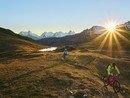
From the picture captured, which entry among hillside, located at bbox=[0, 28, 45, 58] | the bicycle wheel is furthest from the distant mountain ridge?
the bicycle wheel

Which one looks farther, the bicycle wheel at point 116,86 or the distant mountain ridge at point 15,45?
the distant mountain ridge at point 15,45

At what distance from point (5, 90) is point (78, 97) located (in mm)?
7564

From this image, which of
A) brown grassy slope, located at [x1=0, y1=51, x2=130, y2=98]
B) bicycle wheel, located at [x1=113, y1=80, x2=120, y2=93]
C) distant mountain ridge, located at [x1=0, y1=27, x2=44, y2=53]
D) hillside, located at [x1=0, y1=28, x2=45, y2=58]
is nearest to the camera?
brown grassy slope, located at [x1=0, y1=51, x2=130, y2=98]

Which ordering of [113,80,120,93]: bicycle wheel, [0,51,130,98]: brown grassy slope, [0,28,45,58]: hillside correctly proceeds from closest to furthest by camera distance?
[0,51,130,98]: brown grassy slope < [113,80,120,93]: bicycle wheel < [0,28,45,58]: hillside

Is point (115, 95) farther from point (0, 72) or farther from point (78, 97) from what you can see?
point (0, 72)

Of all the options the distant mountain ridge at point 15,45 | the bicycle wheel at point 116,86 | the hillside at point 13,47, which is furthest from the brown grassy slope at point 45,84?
the distant mountain ridge at point 15,45

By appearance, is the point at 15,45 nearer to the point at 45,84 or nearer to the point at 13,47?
the point at 13,47

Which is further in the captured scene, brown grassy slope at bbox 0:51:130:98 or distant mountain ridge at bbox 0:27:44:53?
distant mountain ridge at bbox 0:27:44:53

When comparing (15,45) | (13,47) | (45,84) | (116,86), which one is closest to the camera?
(45,84)

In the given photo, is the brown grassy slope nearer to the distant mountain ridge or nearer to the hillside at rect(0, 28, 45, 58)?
the hillside at rect(0, 28, 45, 58)

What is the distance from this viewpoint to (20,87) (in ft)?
96.0

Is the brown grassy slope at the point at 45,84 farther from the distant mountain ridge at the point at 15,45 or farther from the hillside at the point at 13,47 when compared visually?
the distant mountain ridge at the point at 15,45

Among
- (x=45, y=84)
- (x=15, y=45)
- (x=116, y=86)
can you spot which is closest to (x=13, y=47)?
(x=15, y=45)

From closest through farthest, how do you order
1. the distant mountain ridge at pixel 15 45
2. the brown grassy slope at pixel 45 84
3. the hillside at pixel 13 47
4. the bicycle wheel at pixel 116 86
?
the brown grassy slope at pixel 45 84, the bicycle wheel at pixel 116 86, the hillside at pixel 13 47, the distant mountain ridge at pixel 15 45
